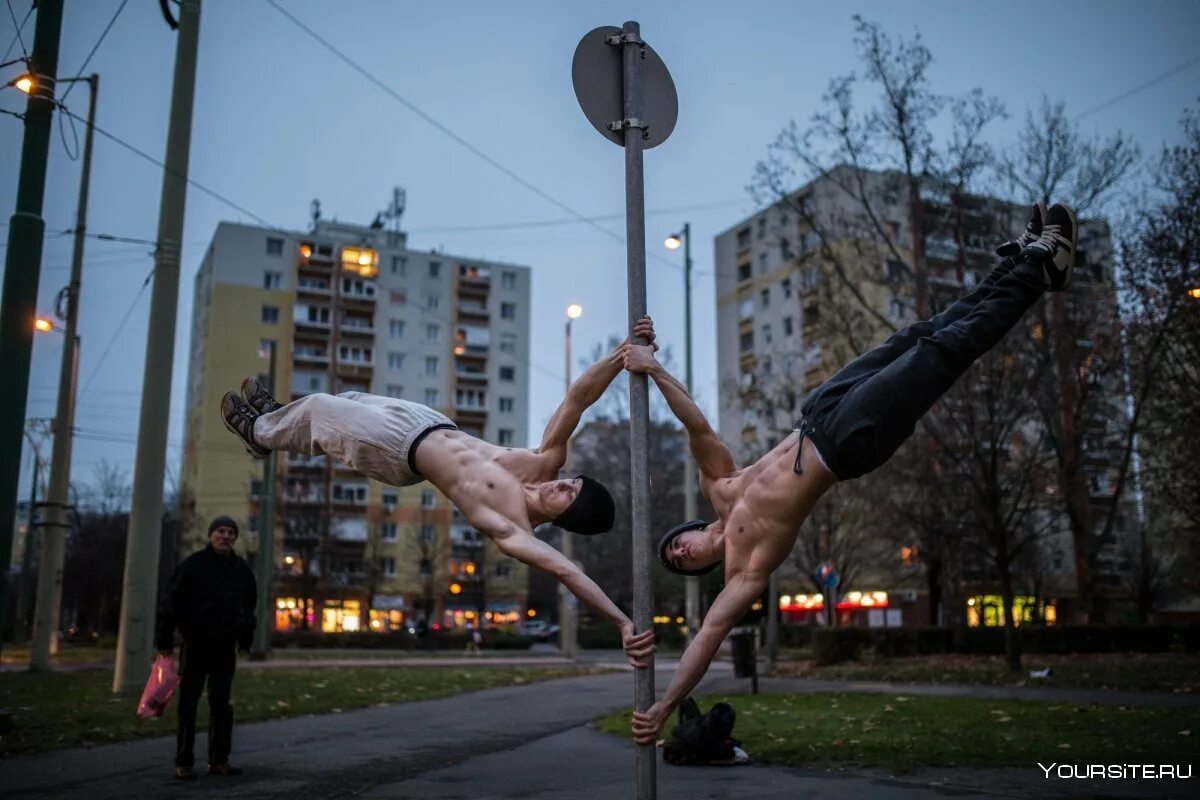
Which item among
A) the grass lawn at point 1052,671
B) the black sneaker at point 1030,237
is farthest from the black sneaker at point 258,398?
the grass lawn at point 1052,671

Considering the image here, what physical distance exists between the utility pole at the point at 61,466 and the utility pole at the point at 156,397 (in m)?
4.99

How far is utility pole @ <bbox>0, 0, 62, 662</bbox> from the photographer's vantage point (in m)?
10.6

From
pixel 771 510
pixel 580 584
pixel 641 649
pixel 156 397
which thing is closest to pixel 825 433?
pixel 771 510

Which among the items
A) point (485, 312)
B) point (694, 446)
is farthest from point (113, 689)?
point (485, 312)

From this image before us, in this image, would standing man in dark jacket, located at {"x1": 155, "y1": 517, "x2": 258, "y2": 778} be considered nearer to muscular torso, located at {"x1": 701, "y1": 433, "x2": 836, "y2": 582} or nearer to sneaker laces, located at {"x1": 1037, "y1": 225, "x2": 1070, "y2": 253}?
muscular torso, located at {"x1": 701, "y1": 433, "x2": 836, "y2": 582}

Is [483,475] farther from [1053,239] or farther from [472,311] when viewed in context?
[472,311]

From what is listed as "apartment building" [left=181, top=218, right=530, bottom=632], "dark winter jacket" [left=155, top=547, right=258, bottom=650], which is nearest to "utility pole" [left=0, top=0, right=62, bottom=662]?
"dark winter jacket" [left=155, top=547, right=258, bottom=650]

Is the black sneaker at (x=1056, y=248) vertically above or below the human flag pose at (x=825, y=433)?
above

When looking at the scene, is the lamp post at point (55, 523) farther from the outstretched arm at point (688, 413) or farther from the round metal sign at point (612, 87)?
the round metal sign at point (612, 87)

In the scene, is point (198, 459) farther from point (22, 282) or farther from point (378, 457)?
point (378, 457)

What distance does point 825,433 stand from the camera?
5.75 meters

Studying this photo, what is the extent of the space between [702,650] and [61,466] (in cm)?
1981

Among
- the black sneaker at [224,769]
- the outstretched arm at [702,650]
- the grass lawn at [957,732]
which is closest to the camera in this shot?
the outstretched arm at [702,650]

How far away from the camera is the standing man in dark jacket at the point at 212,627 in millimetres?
8172
